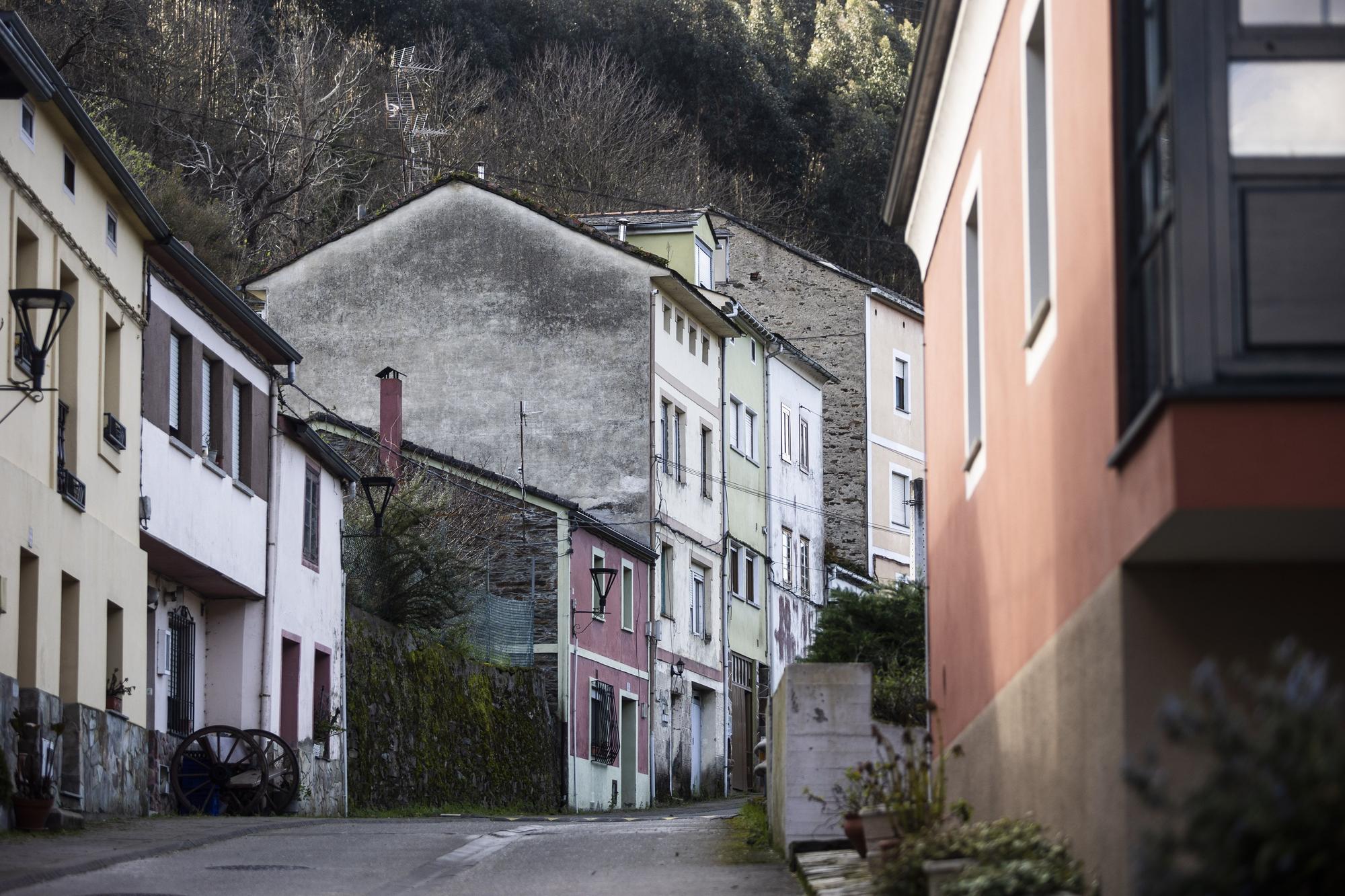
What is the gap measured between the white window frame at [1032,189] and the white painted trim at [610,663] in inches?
998

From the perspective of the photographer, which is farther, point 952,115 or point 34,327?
point 34,327

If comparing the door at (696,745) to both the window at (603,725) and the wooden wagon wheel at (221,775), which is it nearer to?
the window at (603,725)

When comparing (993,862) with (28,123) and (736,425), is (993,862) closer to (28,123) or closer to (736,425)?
(28,123)

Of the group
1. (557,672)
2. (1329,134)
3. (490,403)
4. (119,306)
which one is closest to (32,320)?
(119,306)

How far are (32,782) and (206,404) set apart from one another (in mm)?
8740

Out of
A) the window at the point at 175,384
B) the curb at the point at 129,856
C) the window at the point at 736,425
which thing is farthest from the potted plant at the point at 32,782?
the window at the point at 736,425

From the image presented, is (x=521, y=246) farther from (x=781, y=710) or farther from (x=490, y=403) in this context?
(x=781, y=710)

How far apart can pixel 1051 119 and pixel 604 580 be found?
27.6 metres

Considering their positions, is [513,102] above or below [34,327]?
above

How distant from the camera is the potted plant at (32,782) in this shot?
15.8 m

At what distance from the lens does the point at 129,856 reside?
1409 cm

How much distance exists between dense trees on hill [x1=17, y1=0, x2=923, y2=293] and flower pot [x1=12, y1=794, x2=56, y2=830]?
28.7m

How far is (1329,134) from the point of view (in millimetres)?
7016

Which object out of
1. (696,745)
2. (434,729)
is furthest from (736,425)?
(434,729)
